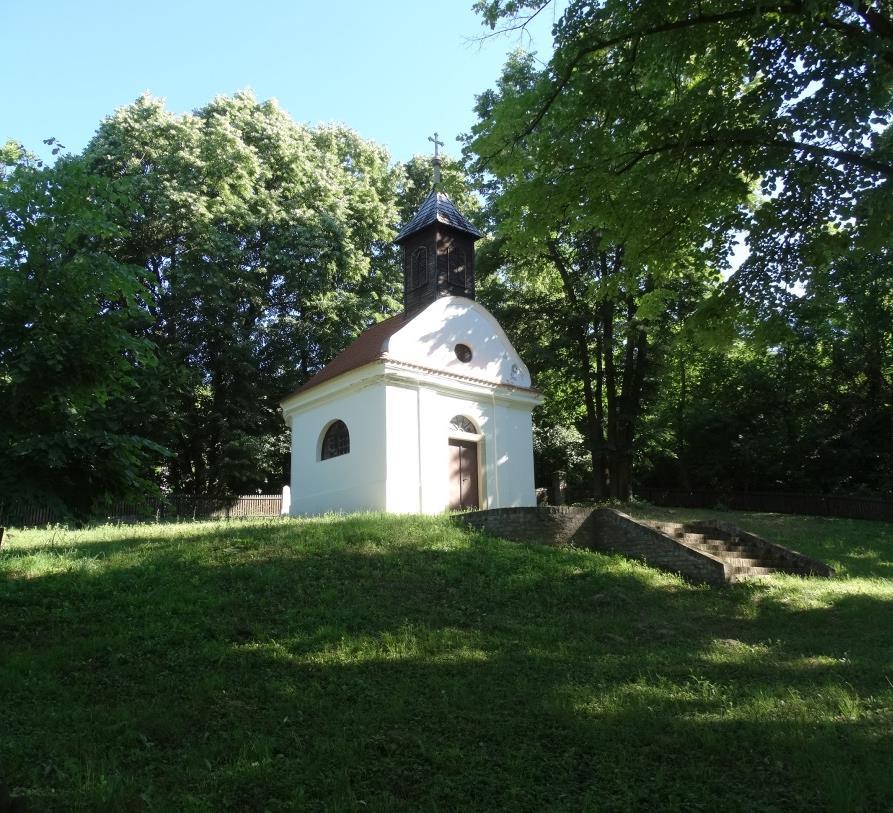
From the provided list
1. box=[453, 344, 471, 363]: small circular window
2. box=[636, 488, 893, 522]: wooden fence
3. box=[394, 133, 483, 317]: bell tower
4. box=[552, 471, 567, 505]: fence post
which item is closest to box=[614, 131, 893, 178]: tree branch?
box=[453, 344, 471, 363]: small circular window

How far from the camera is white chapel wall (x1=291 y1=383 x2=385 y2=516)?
18.3 metres

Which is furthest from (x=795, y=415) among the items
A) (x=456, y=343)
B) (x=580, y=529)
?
(x=580, y=529)

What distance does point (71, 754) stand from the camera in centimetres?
534

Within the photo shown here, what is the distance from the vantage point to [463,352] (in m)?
20.7

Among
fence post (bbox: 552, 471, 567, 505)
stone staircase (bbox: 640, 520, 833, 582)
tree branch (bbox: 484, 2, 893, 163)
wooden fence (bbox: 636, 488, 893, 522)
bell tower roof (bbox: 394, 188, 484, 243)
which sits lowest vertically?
stone staircase (bbox: 640, 520, 833, 582)

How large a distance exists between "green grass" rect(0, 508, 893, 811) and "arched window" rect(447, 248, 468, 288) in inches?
425

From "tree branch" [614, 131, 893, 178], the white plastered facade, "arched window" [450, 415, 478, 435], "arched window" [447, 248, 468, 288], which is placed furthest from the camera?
"arched window" [447, 248, 468, 288]

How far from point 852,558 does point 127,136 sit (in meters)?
28.1

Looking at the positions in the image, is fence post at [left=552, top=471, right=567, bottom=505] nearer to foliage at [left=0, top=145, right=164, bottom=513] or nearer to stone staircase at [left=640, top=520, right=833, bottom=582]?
stone staircase at [left=640, top=520, right=833, bottom=582]

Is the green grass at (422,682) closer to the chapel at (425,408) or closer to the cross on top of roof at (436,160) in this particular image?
the chapel at (425,408)

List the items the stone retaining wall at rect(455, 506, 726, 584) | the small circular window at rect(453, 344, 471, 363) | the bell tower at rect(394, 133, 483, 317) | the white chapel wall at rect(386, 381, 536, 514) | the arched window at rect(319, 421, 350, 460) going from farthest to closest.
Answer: the bell tower at rect(394, 133, 483, 317), the small circular window at rect(453, 344, 471, 363), the arched window at rect(319, 421, 350, 460), the white chapel wall at rect(386, 381, 536, 514), the stone retaining wall at rect(455, 506, 726, 584)

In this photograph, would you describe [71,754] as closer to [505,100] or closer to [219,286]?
[505,100]

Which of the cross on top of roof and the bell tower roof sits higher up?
the cross on top of roof

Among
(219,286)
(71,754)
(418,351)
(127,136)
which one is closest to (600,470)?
(418,351)
